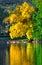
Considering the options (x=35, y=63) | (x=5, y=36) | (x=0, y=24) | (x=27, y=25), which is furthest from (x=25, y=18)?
(x=35, y=63)

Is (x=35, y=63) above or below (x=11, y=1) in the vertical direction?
below

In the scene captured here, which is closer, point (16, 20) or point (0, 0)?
point (16, 20)

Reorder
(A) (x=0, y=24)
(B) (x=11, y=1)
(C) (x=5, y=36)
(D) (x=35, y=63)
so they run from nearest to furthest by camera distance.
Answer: (D) (x=35, y=63)
(C) (x=5, y=36)
(A) (x=0, y=24)
(B) (x=11, y=1)

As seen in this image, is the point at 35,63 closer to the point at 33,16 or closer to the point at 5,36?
the point at 33,16

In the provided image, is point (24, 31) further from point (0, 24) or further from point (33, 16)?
point (0, 24)

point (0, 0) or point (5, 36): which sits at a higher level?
point (0, 0)

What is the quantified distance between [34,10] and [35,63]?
2990 cm

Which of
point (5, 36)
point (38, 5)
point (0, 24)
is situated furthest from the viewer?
point (0, 24)

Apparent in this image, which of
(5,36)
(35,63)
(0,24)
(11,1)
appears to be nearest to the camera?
(35,63)

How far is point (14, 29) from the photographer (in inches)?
2045

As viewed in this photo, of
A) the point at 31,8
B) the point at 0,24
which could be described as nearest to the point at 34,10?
the point at 31,8

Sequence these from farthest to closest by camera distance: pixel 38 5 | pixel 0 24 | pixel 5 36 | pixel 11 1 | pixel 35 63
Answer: pixel 11 1 < pixel 0 24 < pixel 5 36 < pixel 38 5 < pixel 35 63

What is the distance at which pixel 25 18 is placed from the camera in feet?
175

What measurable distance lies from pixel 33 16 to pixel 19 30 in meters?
2.77
